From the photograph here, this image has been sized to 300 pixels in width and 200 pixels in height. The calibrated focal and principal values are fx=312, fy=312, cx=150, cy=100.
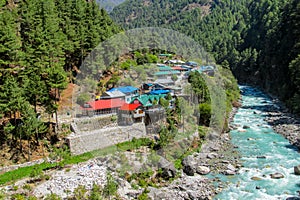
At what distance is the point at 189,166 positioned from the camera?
18766 mm

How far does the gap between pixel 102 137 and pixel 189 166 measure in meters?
5.55

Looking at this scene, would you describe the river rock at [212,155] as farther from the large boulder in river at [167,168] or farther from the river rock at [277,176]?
the river rock at [277,176]

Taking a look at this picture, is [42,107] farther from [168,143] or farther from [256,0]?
[256,0]

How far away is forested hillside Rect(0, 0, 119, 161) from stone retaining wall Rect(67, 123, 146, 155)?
6.32ft

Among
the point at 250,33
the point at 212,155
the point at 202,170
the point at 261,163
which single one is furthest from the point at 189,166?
the point at 250,33

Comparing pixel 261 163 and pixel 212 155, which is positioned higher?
pixel 212 155

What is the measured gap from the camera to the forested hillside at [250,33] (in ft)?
131

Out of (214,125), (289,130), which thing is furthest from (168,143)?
(289,130)

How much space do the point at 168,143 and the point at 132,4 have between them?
5765 inches

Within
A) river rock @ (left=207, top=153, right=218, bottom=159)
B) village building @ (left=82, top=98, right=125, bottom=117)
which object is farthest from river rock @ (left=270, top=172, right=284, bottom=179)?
village building @ (left=82, top=98, right=125, bottom=117)

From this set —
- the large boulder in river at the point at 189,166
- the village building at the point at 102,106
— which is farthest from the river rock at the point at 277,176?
the village building at the point at 102,106

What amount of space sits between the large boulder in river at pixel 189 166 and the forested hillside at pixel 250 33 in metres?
15.5

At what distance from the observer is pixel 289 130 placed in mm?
26266

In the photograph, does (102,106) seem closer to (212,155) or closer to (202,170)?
(202,170)
